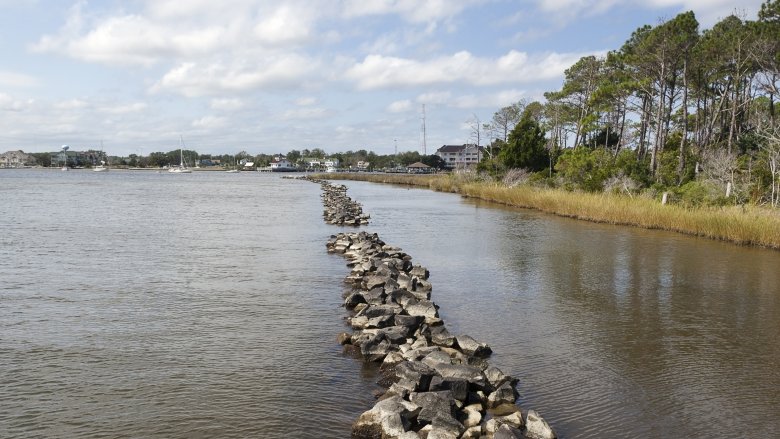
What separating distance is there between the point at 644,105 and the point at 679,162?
9165 mm

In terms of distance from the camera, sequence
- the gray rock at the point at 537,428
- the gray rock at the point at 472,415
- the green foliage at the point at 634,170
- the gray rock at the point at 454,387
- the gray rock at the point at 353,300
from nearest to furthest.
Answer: the gray rock at the point at 537,428 → the gray rock at the point at 472,415 → the gray rock at the point at 454,387 → the gray rock at the point at 353,300 → the green foliage at the point at 634,170

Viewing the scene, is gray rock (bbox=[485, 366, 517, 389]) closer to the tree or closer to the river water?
the river water

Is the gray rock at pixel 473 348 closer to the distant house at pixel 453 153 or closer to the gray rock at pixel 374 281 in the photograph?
the gray rock at pixel 374 281

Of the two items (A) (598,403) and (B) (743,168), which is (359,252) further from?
(B) (743,168)

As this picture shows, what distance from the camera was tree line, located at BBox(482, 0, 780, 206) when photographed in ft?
104

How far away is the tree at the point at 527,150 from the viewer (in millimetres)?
57125

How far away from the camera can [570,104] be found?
2468 inches

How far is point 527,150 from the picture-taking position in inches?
2250

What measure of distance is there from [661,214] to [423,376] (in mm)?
24065

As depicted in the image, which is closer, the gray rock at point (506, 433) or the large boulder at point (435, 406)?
the gray rock at point (506, 433)

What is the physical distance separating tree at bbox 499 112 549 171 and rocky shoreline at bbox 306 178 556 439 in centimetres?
4462

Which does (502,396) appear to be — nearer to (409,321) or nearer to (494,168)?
(409,321)

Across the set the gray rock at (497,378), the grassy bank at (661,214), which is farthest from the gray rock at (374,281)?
the grassy bank at (661,214)

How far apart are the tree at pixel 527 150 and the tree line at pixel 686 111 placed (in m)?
0.10
